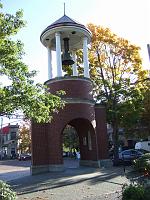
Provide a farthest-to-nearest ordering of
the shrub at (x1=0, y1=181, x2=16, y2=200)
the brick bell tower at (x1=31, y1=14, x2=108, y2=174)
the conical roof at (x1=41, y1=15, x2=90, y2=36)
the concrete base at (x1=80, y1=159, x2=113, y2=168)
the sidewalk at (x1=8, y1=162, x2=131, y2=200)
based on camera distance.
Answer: the concrete base at (x1=80, y1=159, x2=113, y2=168), the conical roof at (x1=41, y1=15, x2=90, y2=36), the brick bell tower at (x1=31, y1=14, x2=108, y2=174), the sidewalk at (x1=8, y1=162, x2=131, y2=200), the shrub at (x1=0, y1=181, x2=16, y2=200)

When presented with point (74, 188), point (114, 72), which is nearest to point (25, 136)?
point (114, 72)

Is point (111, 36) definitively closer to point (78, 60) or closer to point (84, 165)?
point (78, 60)

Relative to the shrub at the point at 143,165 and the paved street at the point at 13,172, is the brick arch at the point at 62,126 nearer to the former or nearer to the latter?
the paved street at the point at 13,172

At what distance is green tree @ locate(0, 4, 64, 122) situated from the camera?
1180 centimetres

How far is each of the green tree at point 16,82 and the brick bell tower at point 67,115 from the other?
424 inches

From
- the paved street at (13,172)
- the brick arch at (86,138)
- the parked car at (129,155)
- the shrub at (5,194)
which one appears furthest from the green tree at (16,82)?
the parked car at (129,155)

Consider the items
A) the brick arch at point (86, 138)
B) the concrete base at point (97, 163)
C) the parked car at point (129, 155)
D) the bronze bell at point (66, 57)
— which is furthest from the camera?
the parked car at point (129, 155)

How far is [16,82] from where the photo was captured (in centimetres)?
1221

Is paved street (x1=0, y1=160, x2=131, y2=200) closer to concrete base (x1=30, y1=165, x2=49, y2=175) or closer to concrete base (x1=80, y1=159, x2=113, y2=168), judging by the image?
concrete base (x1=30, y1=165, x2=49, y2=175)

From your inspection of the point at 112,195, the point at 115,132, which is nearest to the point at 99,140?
the point at 115,132

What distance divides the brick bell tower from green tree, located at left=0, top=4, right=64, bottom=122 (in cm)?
1078

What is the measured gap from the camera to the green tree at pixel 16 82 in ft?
38.7

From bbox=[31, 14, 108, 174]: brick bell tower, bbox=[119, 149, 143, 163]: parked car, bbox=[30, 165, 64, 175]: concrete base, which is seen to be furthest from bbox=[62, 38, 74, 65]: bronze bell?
bbox=[119, 149, 143, 163]: parked car

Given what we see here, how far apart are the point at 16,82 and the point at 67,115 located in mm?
11800
